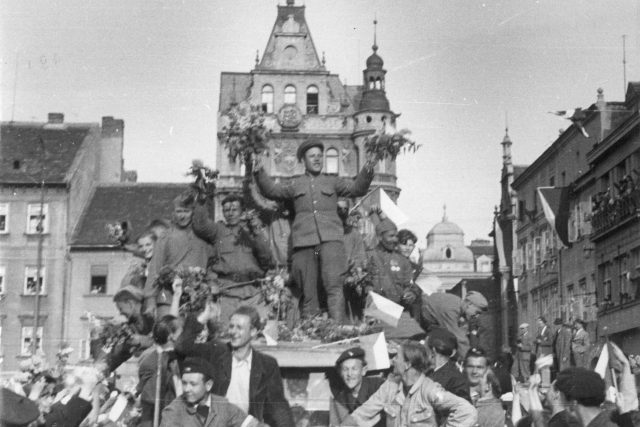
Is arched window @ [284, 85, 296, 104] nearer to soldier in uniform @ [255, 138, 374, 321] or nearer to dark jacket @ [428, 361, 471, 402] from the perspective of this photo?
soldier in uniform @ [255, 138, 374, 321]

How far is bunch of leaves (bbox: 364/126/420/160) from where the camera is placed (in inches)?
491

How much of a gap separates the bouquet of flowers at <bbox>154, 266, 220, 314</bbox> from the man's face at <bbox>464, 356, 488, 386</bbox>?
3348 mm

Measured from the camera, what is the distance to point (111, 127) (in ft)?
201

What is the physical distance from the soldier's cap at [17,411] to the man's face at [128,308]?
5793 millimetres

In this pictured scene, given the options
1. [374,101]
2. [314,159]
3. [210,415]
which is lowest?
[210,415]

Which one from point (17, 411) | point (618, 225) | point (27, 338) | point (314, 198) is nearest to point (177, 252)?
point (314, 198)

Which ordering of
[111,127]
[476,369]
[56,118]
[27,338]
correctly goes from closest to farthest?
[476,369], [27,338], [56,118], [111,127]

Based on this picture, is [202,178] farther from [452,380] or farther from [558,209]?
[558,209]

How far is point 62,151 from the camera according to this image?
184 ft

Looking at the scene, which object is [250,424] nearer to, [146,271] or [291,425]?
[291,425]

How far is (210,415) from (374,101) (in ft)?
199

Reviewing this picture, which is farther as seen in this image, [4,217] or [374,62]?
[374,62]

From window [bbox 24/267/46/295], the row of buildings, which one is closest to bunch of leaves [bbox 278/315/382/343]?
the row of buildings

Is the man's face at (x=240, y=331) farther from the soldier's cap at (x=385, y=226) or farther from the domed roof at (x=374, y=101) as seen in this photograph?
the domed roof at (x=374, y=101)
